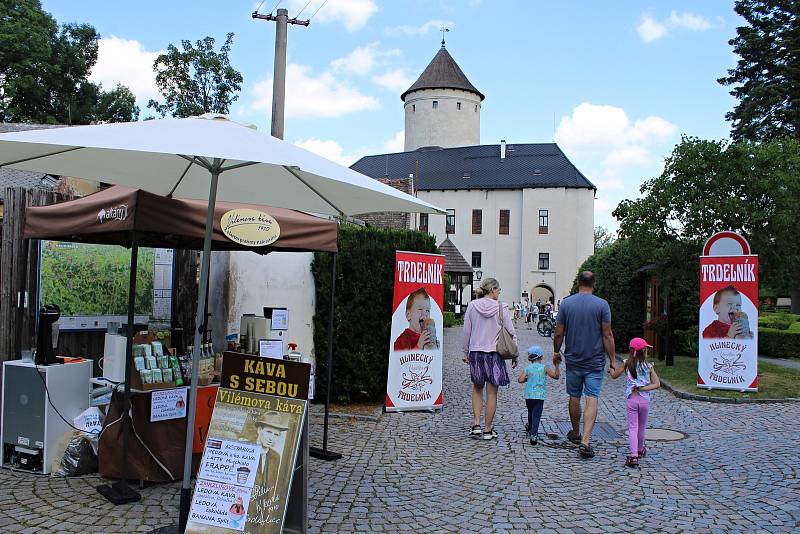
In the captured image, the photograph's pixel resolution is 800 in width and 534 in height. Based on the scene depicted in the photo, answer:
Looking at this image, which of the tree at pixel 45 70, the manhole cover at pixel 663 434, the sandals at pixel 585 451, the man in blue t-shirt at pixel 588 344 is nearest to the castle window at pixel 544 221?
the tree at pixel 45 70

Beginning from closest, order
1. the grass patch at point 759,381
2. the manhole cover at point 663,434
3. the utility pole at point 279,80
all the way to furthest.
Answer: the manhole cover at point 663,434, the grass patch at point 759,381, the utility pole at point 279,80

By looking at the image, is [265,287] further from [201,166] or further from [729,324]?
[729,324]

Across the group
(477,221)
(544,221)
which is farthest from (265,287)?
(477,221)

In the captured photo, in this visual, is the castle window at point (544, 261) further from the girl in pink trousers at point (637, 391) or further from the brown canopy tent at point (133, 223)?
the brown canopy tent at point (133, 223)

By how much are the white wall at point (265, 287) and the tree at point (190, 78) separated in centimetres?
3363

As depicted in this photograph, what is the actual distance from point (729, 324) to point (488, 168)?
58.1 meters

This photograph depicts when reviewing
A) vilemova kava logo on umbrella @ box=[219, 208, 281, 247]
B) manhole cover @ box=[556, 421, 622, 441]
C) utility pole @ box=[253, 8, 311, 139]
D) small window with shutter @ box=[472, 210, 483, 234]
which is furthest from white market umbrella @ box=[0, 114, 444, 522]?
small window with shutter @ box=[472, 210, 483, 234]

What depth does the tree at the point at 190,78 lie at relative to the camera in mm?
41031

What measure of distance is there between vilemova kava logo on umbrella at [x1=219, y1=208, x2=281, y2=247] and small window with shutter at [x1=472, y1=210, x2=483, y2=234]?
6161 cm

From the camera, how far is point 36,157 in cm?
516

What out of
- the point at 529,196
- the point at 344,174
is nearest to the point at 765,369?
the point at 344,174

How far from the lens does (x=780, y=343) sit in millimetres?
18844

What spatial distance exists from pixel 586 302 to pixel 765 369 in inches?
354

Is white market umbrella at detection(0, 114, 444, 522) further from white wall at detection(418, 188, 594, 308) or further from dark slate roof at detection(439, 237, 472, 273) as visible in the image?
white wall at detection(418, 188, 594, 308)
